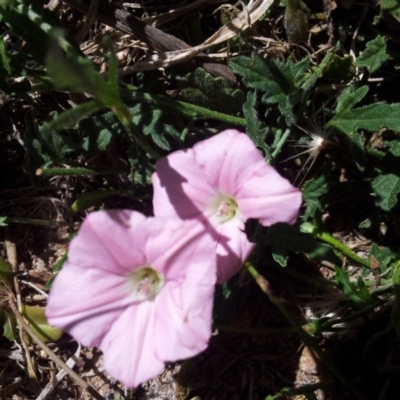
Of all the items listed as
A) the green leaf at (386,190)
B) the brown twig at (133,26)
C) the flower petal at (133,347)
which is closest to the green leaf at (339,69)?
the green leaf at (386,190)

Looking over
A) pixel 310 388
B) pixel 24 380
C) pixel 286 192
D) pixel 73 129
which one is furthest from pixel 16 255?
pixel 286 192

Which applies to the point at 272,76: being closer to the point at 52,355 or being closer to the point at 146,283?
the point at 146,283

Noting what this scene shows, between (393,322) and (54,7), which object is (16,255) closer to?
(54,7)

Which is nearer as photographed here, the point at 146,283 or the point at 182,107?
the point at 146,283

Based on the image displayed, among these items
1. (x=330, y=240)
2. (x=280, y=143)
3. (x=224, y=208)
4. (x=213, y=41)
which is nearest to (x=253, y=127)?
(x=280, y=143)

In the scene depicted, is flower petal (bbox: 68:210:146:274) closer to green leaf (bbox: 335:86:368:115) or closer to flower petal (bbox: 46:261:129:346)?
flower petal (bbox: 46:261:129:346)

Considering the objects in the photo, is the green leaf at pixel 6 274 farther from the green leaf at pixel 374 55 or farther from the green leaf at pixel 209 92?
the green leaf at pixel 374 55
